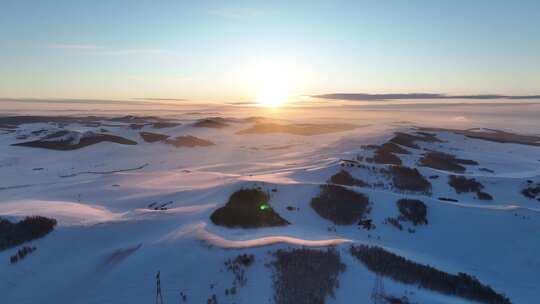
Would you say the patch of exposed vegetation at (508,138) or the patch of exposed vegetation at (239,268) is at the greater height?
the patch of exposed vegetation at (239,268)

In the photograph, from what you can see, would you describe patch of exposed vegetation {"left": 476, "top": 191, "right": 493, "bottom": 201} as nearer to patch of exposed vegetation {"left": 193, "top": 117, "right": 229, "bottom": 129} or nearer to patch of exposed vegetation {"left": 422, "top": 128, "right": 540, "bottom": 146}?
patch of exposed vegetation {"left": 422, "top": 128, "right": 540, "bottom": 146}

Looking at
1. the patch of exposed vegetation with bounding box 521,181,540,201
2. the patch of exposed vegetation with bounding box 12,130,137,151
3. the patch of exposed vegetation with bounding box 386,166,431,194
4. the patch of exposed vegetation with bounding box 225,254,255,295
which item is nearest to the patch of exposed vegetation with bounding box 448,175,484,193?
the patch of exposed vegetation with bounding box 386,166,431,194

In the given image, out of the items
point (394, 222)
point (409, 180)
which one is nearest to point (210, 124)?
point (409, 180)

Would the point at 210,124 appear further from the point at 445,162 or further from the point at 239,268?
the point at 239,268

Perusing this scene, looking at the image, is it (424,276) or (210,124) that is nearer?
(424,276)

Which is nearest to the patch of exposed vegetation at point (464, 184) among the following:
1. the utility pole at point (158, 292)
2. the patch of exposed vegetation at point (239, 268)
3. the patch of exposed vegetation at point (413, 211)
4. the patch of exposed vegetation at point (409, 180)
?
the patch of exposed vegetation at point (409, 180)

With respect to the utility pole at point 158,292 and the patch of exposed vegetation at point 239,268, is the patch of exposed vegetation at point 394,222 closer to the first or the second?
the patch of exposed vegetation at point 239,268
